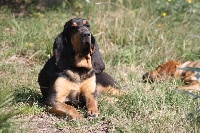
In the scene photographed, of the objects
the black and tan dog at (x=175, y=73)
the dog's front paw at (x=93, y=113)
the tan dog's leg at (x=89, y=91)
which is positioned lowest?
the black and tan dog at (x=175, y=73)

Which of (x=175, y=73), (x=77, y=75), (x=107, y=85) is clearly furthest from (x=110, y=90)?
(x=175, y=73)

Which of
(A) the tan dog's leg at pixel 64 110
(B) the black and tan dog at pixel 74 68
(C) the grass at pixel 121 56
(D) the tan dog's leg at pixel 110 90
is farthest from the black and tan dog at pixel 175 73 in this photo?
(A) the tan dog's leg at pixel 64 110

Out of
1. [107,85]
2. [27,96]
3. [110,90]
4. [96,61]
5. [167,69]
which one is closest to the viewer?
[96,61]

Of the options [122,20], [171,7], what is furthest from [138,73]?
[171,7]

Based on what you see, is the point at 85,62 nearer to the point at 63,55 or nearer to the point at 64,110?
the point at 63,55

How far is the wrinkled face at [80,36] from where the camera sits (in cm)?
584

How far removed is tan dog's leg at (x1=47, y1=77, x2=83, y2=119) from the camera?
18.8ft

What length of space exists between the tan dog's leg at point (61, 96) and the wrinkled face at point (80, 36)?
1.33 ft

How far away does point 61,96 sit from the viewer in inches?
236

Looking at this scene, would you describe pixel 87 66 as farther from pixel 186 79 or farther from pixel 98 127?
pixel 186 79

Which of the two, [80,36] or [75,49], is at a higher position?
[80,36]

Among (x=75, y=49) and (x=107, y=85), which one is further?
(x=107, y=85)

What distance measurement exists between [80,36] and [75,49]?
0.22 meters

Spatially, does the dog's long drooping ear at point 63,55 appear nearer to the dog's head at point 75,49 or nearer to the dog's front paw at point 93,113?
the dog's head at point 75,49
